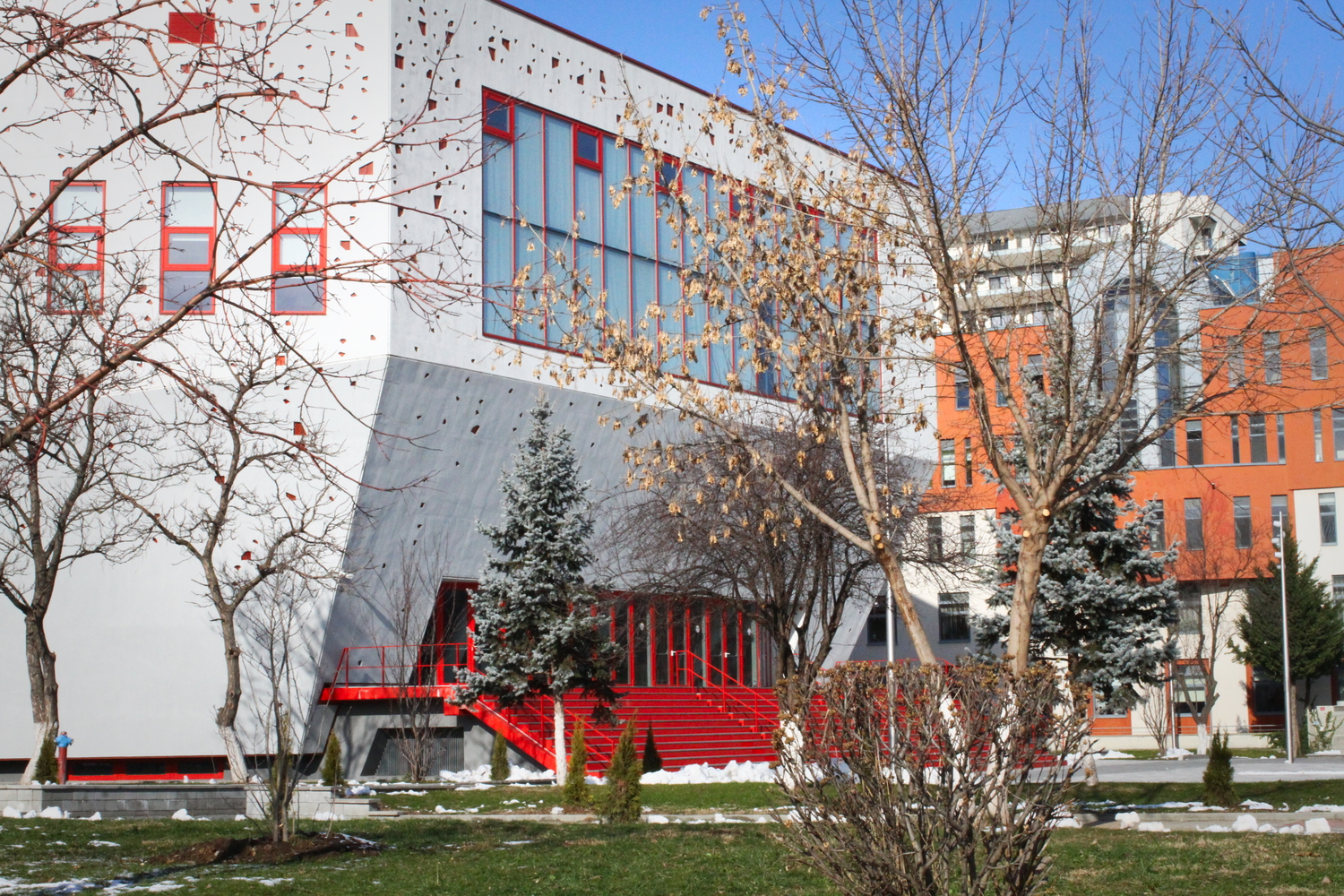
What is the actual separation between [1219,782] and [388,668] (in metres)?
16.8

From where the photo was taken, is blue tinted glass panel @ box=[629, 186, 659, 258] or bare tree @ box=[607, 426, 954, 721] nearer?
bare tree @ box=[607, 426, 954, 721]

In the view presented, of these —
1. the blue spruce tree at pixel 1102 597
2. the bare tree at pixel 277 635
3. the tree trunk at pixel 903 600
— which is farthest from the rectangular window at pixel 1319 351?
the bare tree at pixel 277 635

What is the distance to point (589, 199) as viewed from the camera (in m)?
29.0

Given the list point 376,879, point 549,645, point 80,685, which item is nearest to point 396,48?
point 549,645

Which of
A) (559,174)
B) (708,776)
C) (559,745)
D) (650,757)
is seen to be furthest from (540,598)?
(559,174)

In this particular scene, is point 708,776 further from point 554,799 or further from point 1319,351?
point 1319,351

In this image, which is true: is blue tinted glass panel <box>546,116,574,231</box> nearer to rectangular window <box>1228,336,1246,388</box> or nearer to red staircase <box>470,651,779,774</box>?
red staircase <box>470,651,779,774</box>

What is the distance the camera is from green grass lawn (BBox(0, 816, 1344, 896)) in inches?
408

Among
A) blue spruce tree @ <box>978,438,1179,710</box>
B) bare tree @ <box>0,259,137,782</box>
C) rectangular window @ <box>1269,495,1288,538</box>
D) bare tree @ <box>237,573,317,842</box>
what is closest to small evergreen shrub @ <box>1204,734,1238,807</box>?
blue spruce tree @ <box>978,438,1179,710</box>

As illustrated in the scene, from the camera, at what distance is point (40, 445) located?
665 cm

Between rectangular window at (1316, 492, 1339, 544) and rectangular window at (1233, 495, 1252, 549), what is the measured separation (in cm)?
240

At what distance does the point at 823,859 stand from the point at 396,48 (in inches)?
860

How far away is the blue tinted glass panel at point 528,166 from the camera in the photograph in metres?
27.4

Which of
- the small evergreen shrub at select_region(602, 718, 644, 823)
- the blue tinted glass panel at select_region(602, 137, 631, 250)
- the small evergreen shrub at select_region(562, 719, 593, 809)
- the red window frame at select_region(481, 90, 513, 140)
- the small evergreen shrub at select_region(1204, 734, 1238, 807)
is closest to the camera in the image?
the small evergreen shrub at select_region(602, 718, 644, 823)
